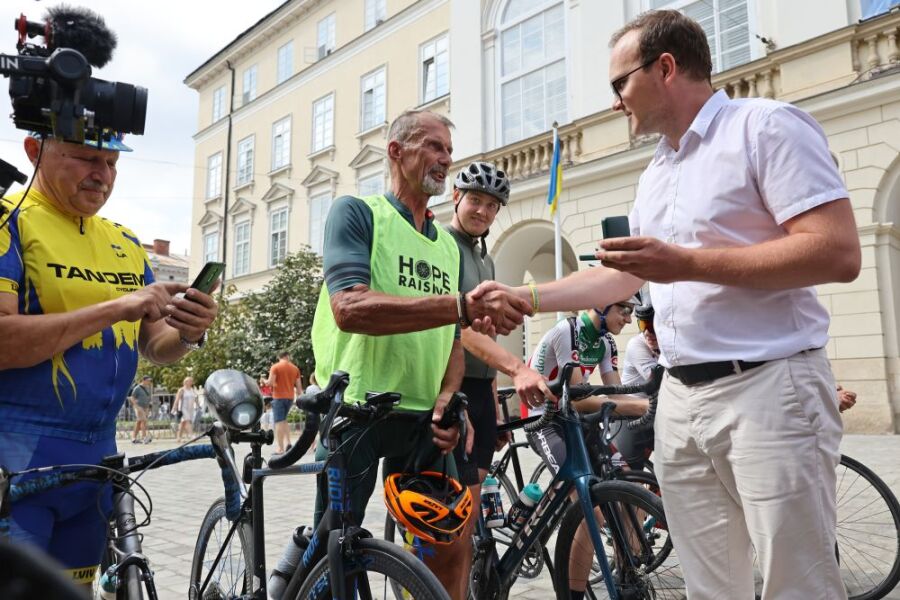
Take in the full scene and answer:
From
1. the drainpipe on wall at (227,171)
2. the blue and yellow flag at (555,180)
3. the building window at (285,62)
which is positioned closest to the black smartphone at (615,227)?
the blue and yellow flag at (555,180)

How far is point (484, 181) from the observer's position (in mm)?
3768

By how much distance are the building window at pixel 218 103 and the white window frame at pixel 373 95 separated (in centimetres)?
1102

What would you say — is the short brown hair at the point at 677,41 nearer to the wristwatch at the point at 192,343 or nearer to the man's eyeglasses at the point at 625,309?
the wristwatch at the point at 192,343

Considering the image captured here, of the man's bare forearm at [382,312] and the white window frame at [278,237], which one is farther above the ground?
the white window frame at [278,237]

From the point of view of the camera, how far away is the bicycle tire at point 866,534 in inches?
151

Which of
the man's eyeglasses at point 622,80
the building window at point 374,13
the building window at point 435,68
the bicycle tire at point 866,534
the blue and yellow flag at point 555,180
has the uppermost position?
the building window at point 374,13

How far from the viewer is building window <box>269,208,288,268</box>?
29062 mm

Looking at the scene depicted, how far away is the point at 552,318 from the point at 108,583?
16.7 meters

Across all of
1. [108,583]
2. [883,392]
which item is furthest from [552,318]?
[108,583]

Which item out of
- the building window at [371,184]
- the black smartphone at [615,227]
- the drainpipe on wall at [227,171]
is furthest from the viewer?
the drainpipe on wall at [227,171]

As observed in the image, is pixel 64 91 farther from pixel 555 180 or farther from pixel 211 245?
pixel 211 245

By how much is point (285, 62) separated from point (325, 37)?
111 inches

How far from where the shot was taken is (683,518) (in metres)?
2.12

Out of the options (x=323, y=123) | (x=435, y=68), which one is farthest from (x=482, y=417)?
(x=323, y=123)
